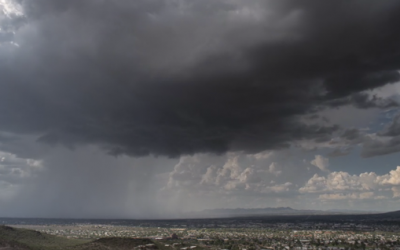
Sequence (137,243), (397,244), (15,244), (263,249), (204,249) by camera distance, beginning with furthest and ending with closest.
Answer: (397,244)
(263,249)
(204,249)
(137,243)
(15,244)

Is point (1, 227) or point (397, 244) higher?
point (1, 227)

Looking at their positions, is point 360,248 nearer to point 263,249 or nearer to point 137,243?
point 263,249

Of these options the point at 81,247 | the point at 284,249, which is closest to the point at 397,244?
the point at 284,249

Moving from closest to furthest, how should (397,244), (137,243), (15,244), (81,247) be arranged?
(15,244) < (81,247) < (137,243) < (397,244)

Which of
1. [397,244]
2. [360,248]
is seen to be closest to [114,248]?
[360,248]

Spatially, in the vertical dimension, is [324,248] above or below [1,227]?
below

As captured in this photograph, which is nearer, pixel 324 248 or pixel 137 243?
pixel 137 243

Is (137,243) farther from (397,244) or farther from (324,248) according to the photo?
(397,244)

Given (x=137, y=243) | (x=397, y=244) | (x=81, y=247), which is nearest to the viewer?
(x=81, y=247)

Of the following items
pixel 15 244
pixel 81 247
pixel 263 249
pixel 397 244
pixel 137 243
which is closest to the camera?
pixel 15 244
